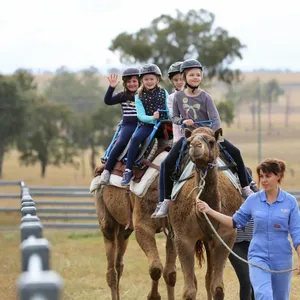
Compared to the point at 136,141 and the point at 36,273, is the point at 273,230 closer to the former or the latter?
the point at 136,141

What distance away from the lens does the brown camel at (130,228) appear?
35.6ft

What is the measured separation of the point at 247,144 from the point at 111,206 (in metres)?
37.4

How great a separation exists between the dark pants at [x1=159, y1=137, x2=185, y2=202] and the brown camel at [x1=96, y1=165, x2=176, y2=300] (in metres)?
1.06

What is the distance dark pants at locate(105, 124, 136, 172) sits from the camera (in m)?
12.0

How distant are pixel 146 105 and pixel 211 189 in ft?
8.64

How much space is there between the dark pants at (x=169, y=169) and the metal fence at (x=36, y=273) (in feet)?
14.2

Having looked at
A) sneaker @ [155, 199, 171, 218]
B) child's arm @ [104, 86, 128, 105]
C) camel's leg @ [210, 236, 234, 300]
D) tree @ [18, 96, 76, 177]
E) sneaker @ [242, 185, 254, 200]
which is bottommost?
tree @ [18, 96, 76, 177]

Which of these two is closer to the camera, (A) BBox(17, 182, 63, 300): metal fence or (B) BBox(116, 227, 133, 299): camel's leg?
(A) BBox(17, 182, 63, 300): metal fence

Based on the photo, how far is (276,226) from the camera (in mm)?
7547

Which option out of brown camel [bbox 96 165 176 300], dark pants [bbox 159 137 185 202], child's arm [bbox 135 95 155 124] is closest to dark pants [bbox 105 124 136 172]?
brown camel [bbox 96 165 176 300]

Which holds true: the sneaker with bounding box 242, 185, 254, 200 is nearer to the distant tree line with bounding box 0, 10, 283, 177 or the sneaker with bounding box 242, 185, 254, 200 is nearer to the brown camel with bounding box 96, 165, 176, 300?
the brown camel with bounding box 96, 165, 176, 300

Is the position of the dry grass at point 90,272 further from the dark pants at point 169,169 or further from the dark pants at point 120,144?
the dark pants at point 169,169

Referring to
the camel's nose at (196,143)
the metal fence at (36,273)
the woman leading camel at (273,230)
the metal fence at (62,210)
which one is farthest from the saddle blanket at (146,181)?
Result: the metal fence at (62,210)

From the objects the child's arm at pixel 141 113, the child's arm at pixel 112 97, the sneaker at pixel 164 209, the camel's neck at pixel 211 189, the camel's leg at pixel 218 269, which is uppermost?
the child's arm at pixel 112 97
